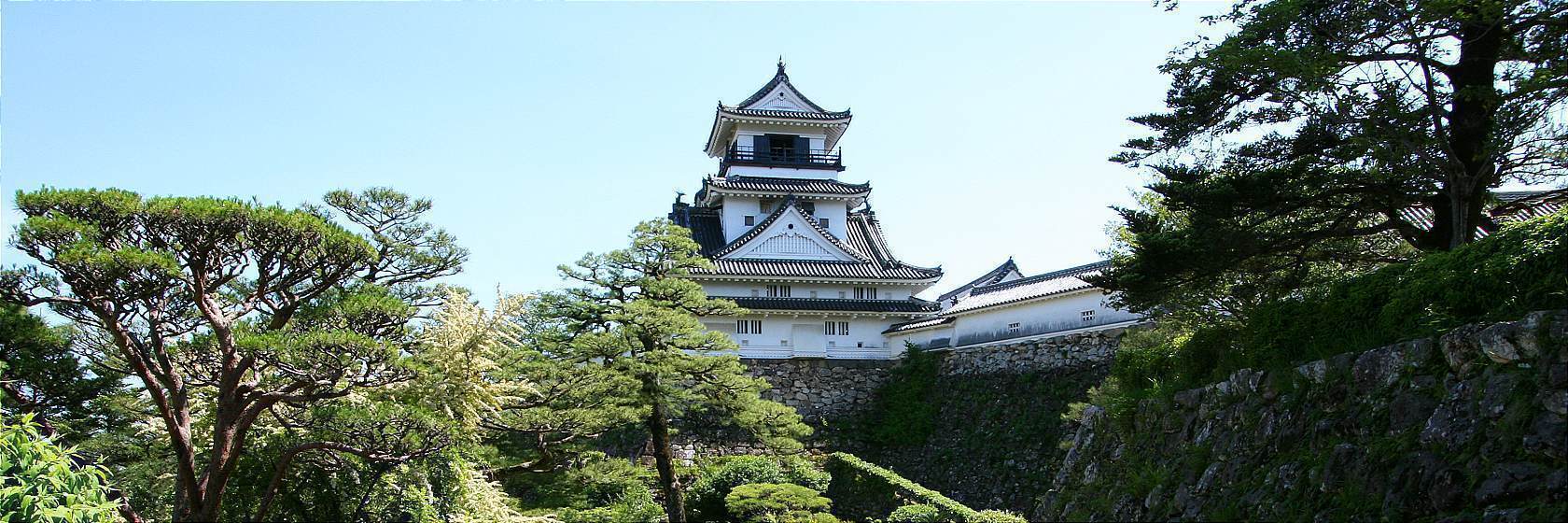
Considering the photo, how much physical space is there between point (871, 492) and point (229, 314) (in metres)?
14.4

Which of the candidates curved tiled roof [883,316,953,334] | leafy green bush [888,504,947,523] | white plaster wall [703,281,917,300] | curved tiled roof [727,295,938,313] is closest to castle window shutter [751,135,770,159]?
white plaster wall [703,281,917,300]

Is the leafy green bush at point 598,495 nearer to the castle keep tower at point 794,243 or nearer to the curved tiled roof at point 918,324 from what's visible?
the castle keep tower at point 794,243

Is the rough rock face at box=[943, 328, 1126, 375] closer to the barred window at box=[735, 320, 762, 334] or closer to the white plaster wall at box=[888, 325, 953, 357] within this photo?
the white plaster wall at box=[888, 325, 953, 357]

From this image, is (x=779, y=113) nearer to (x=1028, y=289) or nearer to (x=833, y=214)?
(x=833, y=214)

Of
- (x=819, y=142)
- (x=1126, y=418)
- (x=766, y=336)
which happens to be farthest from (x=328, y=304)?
(x=819, y=142)

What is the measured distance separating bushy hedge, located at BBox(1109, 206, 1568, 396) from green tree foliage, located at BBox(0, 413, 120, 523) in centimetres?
843

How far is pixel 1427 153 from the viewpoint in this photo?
9.39 m

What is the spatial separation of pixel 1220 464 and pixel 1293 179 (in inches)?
135

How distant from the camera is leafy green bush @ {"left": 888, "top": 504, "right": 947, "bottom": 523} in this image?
784 inches

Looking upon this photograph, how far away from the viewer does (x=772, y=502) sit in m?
20.2

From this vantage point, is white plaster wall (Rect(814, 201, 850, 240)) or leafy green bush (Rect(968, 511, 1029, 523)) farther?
white plaster wall (Rect(814, 201, 850, 240))

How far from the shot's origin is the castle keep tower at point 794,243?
28.3 m

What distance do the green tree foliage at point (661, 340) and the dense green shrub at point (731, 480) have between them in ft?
2.30

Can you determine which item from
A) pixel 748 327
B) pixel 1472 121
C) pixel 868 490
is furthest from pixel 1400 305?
pixel 748 327
